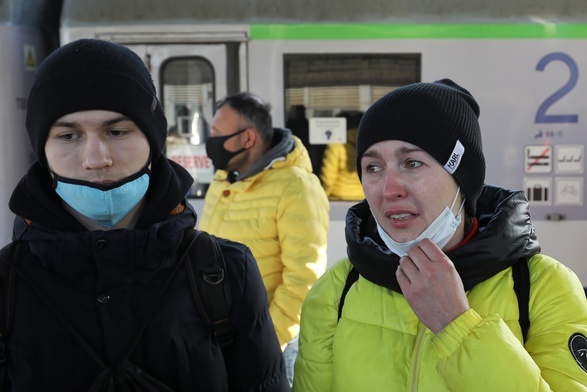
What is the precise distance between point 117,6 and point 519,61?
2821 mm

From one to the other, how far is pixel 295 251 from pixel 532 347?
169 cm

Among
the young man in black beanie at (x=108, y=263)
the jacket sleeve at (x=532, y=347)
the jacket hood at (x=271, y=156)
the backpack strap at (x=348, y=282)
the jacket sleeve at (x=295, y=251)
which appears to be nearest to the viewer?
the jacket sleeve at (x=532, y=347)

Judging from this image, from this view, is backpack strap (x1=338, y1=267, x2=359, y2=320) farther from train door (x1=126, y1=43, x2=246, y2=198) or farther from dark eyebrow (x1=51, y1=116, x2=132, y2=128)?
train door (x1=126, y1=43, x2=246, y2=198)

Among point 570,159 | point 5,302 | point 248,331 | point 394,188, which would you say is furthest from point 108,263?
point 570,159

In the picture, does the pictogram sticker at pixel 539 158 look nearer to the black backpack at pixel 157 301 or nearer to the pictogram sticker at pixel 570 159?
the pictogram sticker at pixel 570 159

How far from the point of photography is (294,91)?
5.14m

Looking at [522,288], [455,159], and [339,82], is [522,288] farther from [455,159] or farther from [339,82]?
[339,82]

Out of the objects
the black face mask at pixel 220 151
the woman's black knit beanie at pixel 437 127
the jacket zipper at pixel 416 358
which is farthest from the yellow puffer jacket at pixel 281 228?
the jacket zipper at pixel 416 358

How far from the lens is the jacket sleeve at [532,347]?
1.39 meters

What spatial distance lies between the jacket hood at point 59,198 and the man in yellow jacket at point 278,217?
145cm

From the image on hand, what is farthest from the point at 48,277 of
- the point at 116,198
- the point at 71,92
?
the point at 71,92

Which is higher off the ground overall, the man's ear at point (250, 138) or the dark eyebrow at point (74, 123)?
the dark eyebrow at point (74, 123)

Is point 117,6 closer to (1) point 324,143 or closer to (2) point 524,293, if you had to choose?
(1) point 324,143

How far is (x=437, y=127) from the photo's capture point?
5.48 ft
